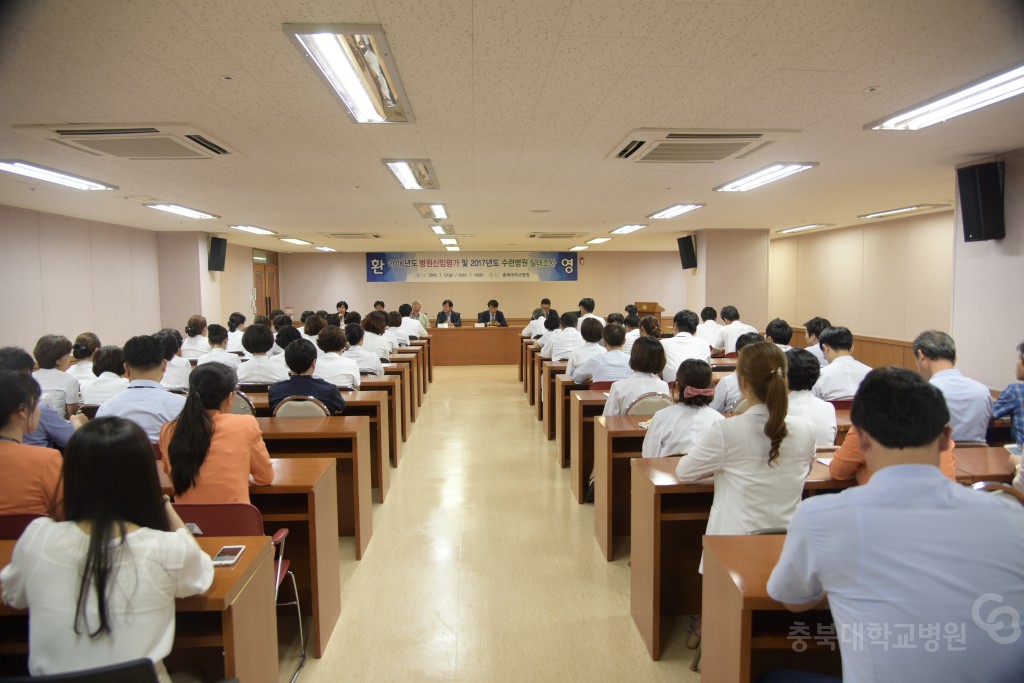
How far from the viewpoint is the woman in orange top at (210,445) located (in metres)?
2.16

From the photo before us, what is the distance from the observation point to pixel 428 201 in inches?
266

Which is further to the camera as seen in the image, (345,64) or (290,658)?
(345,64)

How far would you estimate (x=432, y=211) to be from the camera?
7.65 meters

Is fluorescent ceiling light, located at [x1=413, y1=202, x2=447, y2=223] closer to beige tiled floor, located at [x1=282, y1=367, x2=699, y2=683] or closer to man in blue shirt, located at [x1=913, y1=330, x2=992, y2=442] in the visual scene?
beige tiled floor, located at [x1=282, y1=367, x2=699, y2=683]

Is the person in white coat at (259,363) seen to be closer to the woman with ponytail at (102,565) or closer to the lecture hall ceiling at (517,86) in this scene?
the lecture hall ceiling at (517,86)

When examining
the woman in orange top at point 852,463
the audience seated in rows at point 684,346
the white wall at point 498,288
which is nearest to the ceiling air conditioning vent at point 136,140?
the woman in orange top at point 852,463

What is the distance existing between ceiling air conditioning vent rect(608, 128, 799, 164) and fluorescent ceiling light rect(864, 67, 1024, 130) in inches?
24.2

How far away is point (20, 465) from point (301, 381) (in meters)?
1.86

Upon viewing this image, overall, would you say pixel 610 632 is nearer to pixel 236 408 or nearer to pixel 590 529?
pixel 590 529

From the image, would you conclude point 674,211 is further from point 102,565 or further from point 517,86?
A: point 102,565

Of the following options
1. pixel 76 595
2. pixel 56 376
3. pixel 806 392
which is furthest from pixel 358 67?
pixel 56 376

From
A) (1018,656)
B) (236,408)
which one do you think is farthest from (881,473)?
(236,408)

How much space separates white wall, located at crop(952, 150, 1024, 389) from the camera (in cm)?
467

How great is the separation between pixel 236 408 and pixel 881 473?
3.48m
